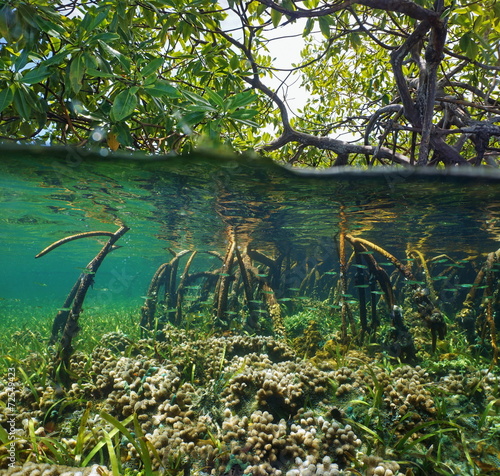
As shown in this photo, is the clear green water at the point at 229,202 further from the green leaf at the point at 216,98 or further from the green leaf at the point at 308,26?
the green leaf at the point at 216,98

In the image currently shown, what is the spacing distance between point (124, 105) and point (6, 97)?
1394 mm

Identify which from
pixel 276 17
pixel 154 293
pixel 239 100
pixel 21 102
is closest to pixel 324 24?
pixel 276 17

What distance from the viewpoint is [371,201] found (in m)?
8.71

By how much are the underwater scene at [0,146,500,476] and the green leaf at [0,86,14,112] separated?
2.56 metres

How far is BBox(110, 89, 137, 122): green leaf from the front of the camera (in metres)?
2.98

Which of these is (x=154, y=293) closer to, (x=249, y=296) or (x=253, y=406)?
(x=249, y=296)

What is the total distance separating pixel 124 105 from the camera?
3.01m

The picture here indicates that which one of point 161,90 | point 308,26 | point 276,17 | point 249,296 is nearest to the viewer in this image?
point 161,90

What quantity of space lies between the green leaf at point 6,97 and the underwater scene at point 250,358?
2556mm

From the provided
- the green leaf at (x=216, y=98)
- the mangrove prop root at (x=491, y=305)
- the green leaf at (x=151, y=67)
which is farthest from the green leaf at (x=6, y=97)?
the mangrove prop root at (x=491, y=305)

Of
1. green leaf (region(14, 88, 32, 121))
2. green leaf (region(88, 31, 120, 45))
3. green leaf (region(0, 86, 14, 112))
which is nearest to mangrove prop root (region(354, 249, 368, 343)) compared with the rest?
green leaf (region(88, 31, 120, 45))

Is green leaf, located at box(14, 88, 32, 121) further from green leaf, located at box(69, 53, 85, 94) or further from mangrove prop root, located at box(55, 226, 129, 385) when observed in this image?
mangrove prop root, located at box(55, 226, 129, 385)

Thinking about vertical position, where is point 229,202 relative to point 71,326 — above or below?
above

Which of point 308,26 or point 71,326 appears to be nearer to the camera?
point 308,26
